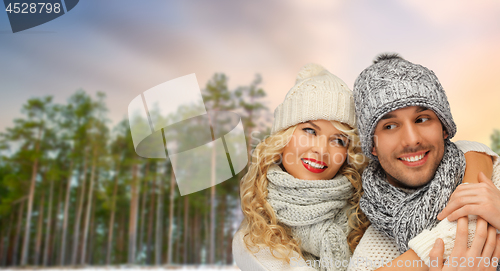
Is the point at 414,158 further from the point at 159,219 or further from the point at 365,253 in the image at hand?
the point at 159,219

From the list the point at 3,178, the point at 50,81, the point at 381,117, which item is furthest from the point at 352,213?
the point at 3,178

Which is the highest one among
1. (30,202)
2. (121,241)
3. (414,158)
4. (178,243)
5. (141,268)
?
(30,202)

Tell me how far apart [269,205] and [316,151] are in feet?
1.19

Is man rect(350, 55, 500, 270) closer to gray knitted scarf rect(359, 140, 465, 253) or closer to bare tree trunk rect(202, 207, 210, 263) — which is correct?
gray knitted scarf rect(359, 140, 465, 253)

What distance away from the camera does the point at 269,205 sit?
172 cm

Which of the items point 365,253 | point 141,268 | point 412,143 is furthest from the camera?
point 141,268

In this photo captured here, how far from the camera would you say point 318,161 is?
5.59 ft

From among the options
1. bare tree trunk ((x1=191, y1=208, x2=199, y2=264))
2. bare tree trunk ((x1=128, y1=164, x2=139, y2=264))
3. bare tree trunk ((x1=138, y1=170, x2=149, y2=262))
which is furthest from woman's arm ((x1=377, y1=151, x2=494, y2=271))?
bare tree trunk ((x1=128, y1=164, x2=139, y2=264))

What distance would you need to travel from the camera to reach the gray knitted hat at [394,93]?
4.29 ft

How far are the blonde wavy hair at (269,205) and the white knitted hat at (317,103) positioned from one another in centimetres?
5

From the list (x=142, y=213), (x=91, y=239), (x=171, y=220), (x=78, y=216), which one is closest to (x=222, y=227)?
(x=171, y=220)

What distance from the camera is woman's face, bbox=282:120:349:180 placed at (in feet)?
5.57

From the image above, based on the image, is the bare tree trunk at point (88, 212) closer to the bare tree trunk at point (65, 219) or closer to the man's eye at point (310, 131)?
the bare tree trunk at point (65, 219)

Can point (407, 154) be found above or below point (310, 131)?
below
